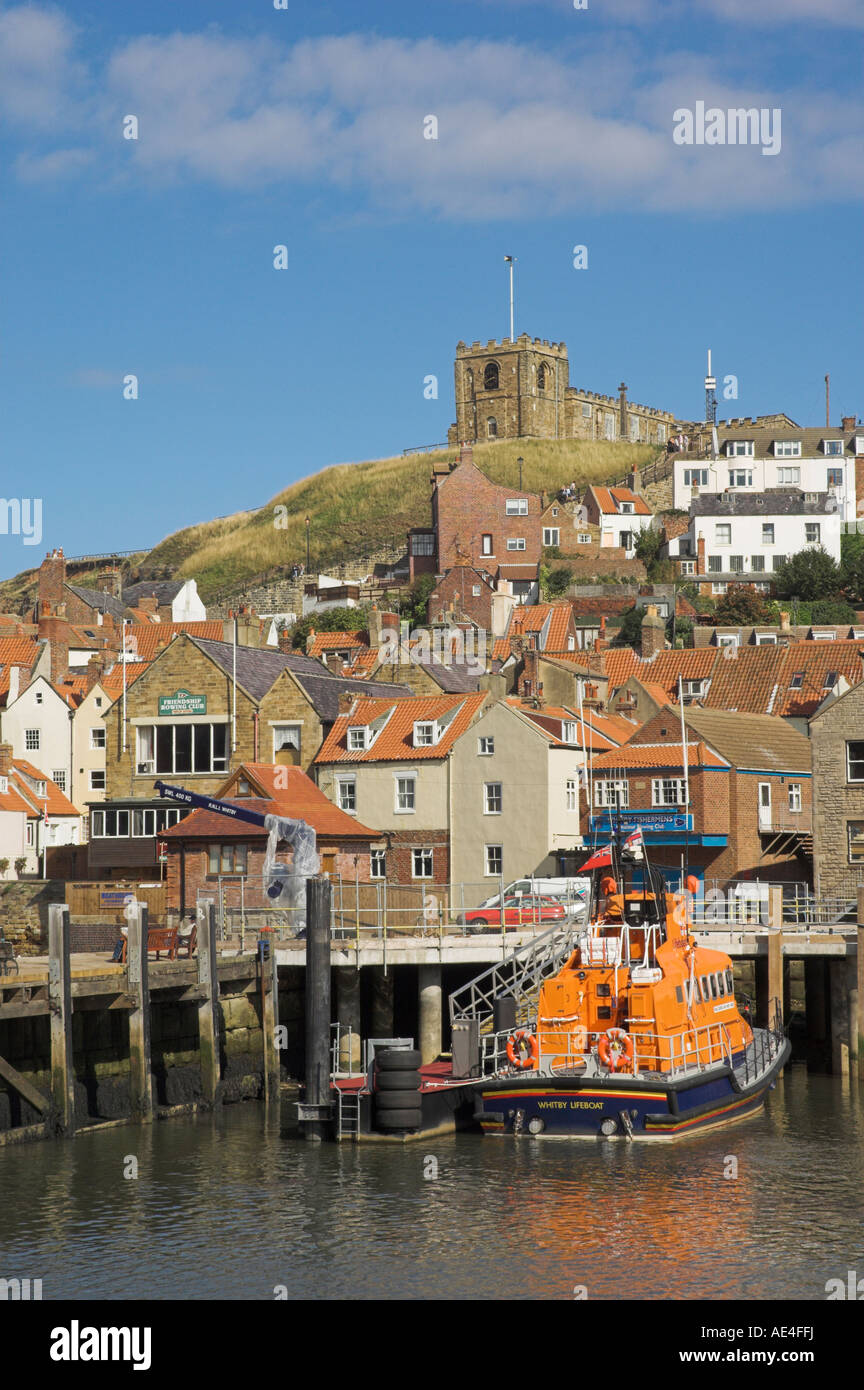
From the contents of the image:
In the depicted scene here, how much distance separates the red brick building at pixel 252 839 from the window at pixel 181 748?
176 inches

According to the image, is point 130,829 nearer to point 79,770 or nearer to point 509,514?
point 79,770

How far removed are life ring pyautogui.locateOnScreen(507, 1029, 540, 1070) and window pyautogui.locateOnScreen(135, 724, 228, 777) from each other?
2901 centimetres

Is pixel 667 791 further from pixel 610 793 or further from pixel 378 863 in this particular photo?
pixel 378 863

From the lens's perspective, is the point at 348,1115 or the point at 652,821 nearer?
the point at 348,1115

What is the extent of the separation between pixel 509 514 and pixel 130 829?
55016mm

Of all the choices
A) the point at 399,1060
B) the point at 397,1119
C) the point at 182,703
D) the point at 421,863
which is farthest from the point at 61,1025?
the point at 182,703

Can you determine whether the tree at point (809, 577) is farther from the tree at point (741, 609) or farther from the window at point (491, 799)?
the window at point (491, 799)

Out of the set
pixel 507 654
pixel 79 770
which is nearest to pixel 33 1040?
pixel 79 770

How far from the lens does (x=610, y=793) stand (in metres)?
58.6

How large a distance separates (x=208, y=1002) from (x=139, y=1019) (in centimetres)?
251

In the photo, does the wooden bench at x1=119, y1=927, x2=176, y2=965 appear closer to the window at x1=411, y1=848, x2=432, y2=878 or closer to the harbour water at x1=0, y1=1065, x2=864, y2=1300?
the harbour water at x1=0, y1=1065, x2=864, y2=1300

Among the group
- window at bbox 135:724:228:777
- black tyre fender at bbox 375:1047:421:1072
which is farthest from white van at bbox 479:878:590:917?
window at bbox 135:724:228:777

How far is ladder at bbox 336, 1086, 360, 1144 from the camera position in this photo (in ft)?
112

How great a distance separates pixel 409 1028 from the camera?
44438mm
